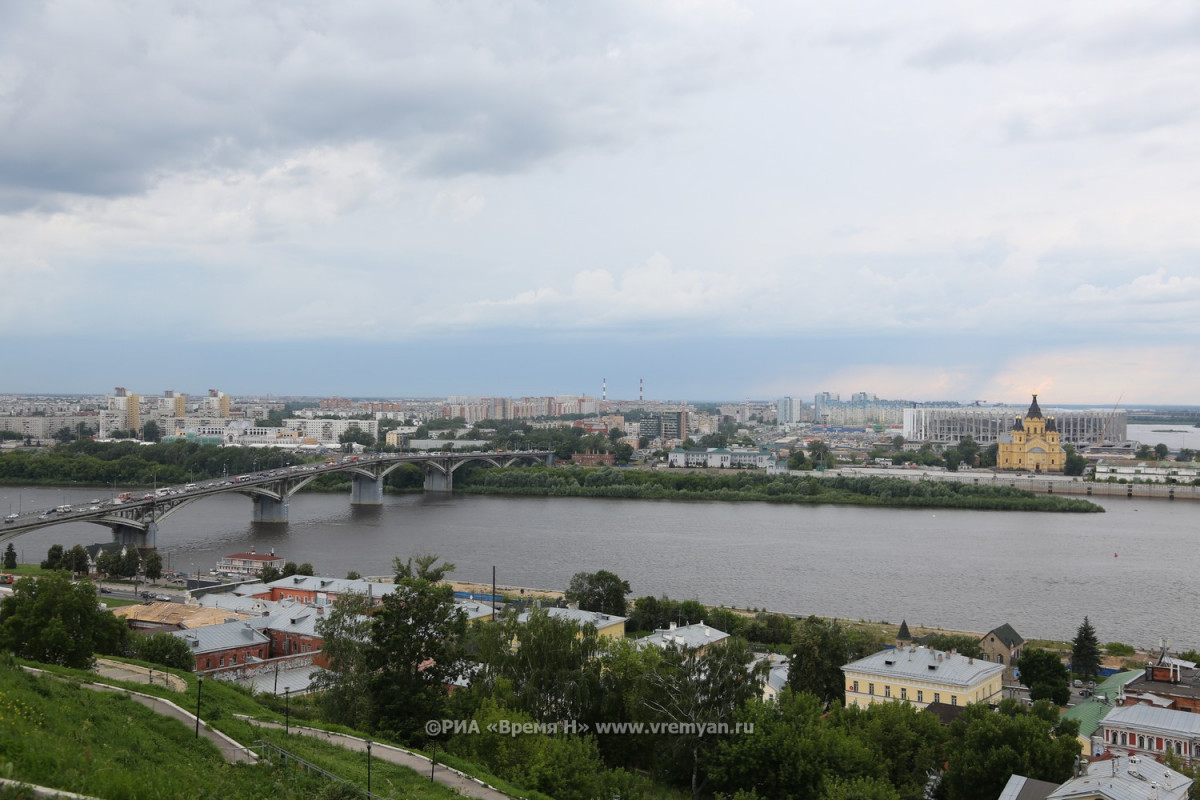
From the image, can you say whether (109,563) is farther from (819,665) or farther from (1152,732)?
(1152,732)

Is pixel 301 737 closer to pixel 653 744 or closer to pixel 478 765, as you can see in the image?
pixel 478 765

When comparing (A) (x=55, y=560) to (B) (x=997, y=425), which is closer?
(A) (x=55, y=560)

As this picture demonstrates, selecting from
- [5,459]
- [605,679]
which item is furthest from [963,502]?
[5,459]

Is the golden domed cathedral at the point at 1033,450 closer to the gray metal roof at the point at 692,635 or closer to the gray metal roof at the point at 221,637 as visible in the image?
the gray metal roof at the point at 692,635

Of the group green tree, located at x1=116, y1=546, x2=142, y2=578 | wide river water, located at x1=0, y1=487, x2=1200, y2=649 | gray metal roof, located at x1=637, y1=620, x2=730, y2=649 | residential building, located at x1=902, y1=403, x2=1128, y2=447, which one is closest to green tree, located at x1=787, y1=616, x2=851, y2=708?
gray metal roof, located at x1=637, y1=620, x2=730, y2=649

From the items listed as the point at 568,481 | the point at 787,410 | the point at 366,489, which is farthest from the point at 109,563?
the point at 787,410

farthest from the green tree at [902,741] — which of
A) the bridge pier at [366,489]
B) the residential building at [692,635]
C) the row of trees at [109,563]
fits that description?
the bridge pier at [366,489]
